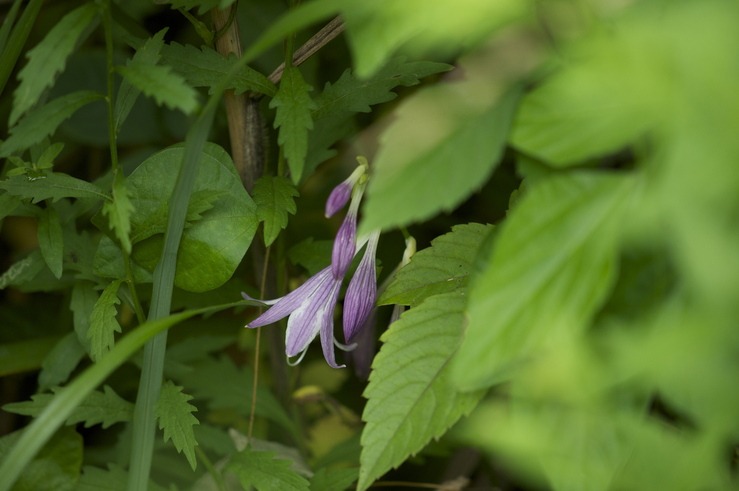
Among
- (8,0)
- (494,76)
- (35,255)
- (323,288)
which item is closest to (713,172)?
(494,76)

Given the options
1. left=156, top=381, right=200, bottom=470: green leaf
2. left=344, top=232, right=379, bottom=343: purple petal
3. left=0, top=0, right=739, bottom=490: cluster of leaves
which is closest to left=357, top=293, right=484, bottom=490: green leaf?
left=0, top=0, right=739, bottom=490: cluster of leaves

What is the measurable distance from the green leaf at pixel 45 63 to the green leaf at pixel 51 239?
0.34 meters

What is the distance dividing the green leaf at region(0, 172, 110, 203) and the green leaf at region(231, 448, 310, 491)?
41 centimetres

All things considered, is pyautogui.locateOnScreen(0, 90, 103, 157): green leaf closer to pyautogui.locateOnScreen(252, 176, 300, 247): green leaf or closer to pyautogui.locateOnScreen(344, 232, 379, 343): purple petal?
pyautogui.locateOnScreen(252, 176, 300, 247): green leaf

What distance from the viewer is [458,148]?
0.62 metres

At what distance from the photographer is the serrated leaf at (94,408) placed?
1.12 meters

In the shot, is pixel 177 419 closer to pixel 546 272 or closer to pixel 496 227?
pixel 496 227

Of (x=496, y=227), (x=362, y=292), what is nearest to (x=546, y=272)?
(x=496, y=227)

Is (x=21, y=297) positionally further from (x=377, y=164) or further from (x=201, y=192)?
(x=377, y=164)

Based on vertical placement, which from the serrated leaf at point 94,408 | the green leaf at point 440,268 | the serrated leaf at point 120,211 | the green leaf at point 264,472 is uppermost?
the serrated leaf at point 120,211

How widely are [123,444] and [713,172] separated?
1261 mm

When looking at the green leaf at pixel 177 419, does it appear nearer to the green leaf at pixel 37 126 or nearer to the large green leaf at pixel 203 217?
the large green leaf at pixel 203 217

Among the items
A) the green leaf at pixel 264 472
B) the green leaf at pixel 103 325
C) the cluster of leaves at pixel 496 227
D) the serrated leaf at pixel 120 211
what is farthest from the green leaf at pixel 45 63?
the green leaf at pixel 264 472

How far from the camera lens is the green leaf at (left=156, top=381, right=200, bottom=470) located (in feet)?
3.25
